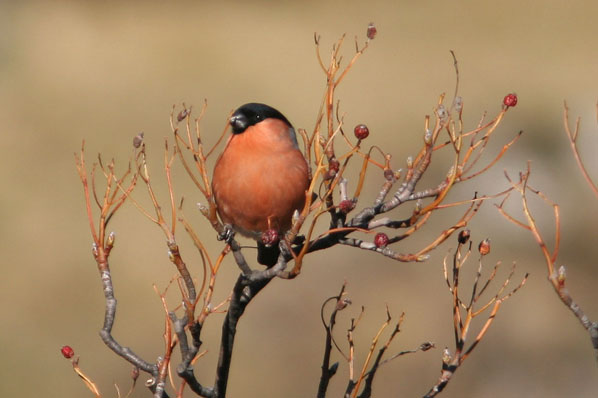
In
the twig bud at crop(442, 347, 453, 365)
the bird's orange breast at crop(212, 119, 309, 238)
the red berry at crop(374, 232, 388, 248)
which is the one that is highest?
the bird's orange breast at crop(212, 119, 309, 238)

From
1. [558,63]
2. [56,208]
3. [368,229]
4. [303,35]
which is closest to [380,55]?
[303,35]

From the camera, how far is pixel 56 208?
946 centimetres

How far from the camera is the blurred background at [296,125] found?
752cm

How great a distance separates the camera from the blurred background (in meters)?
7.52

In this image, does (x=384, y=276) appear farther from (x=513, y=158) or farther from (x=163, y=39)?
(x=163, y=39)

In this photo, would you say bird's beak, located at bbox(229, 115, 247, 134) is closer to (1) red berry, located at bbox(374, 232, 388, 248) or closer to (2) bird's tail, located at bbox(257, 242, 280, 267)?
(2) bird's tail, located at bbox(257, 242, 280, 267)

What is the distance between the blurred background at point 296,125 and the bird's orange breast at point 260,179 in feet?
11.8

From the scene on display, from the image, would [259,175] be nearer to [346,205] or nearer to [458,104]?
[346,205]

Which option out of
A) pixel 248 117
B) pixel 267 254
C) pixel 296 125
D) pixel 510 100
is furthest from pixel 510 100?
pixel 296 125

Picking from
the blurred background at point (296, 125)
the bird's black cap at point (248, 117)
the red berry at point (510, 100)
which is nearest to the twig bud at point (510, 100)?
the red berry at point (510, 100)

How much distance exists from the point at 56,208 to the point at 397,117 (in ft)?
11.8

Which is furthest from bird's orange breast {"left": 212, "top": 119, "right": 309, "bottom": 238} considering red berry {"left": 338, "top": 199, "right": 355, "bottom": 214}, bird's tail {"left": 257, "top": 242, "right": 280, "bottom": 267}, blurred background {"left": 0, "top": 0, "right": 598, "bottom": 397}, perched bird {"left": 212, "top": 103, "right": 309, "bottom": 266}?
blurred background {"left": 0, "top": 0, "right": 598, "bottom": 397}

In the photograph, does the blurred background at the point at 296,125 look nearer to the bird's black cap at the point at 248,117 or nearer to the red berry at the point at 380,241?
the bird's black cap at the point at 248,117

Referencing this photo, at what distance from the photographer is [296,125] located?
9.80 meters
